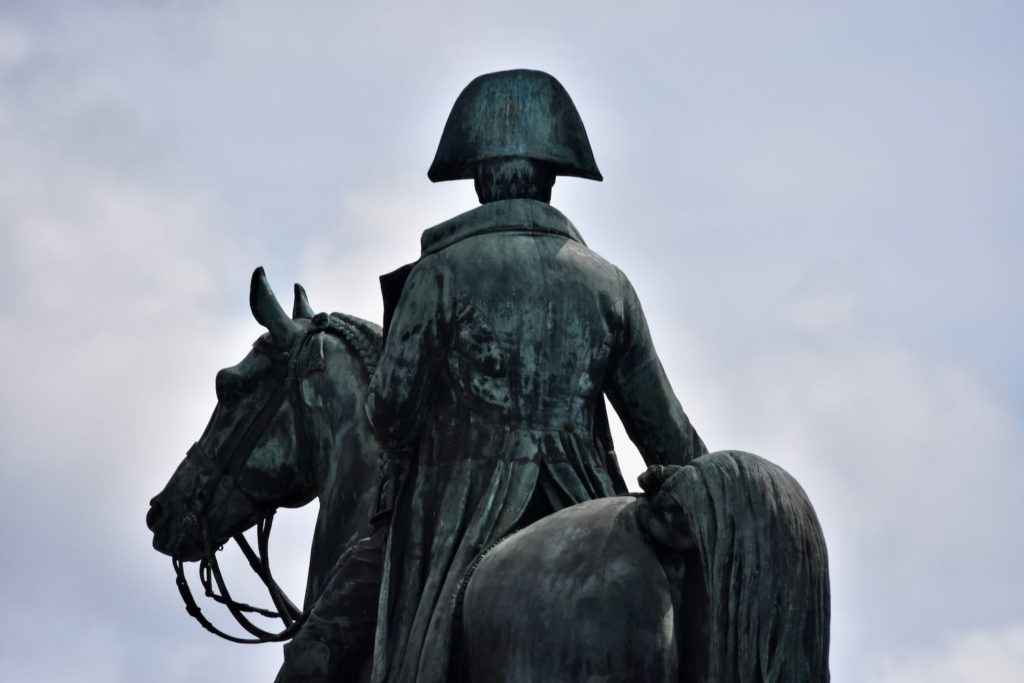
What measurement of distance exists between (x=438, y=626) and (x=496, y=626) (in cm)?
45

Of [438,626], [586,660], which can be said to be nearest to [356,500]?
[438,626]

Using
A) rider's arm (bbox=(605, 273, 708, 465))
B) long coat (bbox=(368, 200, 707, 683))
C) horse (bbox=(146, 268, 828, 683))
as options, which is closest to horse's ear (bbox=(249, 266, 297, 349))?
long coat (bbox=(368, 200, 707, 683))

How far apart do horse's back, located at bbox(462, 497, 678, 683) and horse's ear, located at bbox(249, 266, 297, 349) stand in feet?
9.44

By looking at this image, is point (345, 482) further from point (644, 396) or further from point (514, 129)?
point (514, 129)

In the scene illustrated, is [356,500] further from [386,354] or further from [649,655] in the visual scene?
[649,655]

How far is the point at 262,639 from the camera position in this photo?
45.4 ft

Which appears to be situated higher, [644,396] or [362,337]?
[362,337]

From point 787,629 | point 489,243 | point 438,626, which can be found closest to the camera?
point 787,629

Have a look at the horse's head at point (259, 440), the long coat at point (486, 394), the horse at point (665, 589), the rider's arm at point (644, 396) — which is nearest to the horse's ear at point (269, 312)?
the horse's head at point (259, 440)

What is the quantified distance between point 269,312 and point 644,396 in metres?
2.24

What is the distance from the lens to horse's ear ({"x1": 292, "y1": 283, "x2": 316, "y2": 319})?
13.8 metres

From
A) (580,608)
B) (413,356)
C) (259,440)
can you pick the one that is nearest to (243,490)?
(259,440)

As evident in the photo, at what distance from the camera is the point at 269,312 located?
13438mm

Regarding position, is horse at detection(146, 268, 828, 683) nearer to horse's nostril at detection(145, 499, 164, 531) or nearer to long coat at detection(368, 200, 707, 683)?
long coat at detection(368, 200, 707, 683)
